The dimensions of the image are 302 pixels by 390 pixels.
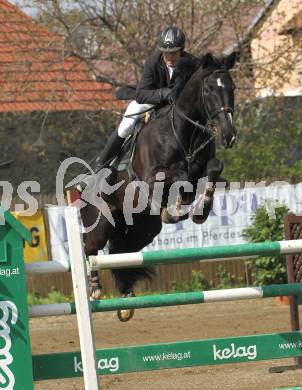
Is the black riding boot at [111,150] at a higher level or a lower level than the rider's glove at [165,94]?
lower

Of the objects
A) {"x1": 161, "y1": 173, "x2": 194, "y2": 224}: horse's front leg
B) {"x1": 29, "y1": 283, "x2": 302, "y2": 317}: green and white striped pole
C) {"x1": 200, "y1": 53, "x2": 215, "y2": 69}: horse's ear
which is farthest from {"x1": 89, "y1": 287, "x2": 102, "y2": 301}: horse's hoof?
{"x1": 29, "y1": 283, "x2": 302, "y2": 317}: green and white striped pole

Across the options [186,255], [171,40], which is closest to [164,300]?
[186,255]

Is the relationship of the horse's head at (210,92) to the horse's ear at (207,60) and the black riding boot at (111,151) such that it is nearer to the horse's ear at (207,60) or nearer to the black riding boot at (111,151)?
the horse's ear at (207,60)

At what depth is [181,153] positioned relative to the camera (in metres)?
7.35

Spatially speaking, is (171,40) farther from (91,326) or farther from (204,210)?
(91,326)

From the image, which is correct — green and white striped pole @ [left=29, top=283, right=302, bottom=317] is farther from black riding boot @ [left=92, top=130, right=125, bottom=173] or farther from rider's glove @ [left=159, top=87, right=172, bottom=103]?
black riding boot @ [left=92, top=130, right=125, bottom=173]

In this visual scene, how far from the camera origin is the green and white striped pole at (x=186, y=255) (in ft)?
16.8

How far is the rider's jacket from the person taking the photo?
7.50 meters

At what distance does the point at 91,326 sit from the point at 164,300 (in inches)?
18.2

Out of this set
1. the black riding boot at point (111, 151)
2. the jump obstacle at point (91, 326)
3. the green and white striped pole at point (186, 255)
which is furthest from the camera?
the black riding boot at point (111, 151)

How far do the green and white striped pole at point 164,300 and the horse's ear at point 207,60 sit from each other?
94.8 inches

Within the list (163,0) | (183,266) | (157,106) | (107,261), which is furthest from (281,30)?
(107,261)

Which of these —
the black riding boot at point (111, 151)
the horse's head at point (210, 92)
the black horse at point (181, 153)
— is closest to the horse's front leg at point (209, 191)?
the black horse at point (181, 153)

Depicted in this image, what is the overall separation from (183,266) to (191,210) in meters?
7.79
